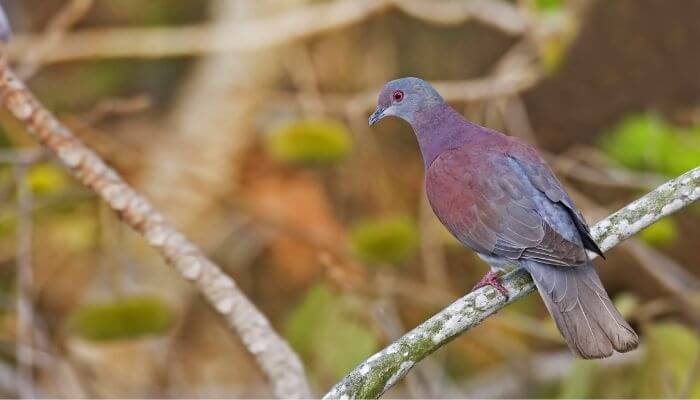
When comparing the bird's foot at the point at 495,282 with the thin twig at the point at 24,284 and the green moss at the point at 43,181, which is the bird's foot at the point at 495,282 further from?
the green moss at the point at 43,181

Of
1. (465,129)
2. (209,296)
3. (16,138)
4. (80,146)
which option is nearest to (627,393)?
(465,129)

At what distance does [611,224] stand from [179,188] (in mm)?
3576

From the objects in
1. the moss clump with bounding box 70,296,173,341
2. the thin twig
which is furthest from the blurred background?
the moss clump with bounding box 70,296,173,341

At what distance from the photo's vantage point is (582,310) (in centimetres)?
232

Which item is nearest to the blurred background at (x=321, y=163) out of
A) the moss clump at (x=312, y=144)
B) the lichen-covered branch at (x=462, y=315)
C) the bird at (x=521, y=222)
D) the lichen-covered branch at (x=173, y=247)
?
the moss clump at (x=312, y=144)

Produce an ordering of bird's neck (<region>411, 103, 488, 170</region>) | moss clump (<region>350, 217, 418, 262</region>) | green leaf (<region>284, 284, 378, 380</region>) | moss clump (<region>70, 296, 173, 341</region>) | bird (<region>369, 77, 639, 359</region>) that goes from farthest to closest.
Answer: moss clump (<region>350, 217, 418, 262</region>) < green leaf (<region>284, 284, 378, 380</region>) < moss clump (<region>70, 296, 173, 341</region>) < bird's neck (<region>411, 103, 488, 170</region>) < bird (<region>369, 77, 639, 359</region>)

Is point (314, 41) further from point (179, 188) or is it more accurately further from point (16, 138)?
point (16, 138)

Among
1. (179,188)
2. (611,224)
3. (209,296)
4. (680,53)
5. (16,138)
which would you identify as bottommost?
(611,224)

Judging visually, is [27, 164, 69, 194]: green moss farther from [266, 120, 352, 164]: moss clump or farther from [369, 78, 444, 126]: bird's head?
[369, 78, 444, 126]: bird's head

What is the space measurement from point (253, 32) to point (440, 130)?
277 cm

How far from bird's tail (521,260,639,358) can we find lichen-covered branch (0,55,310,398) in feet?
2.12

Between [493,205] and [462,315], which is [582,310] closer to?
[493,205]

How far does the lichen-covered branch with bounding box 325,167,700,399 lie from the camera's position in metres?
1.87

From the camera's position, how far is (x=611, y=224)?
2.19 m
